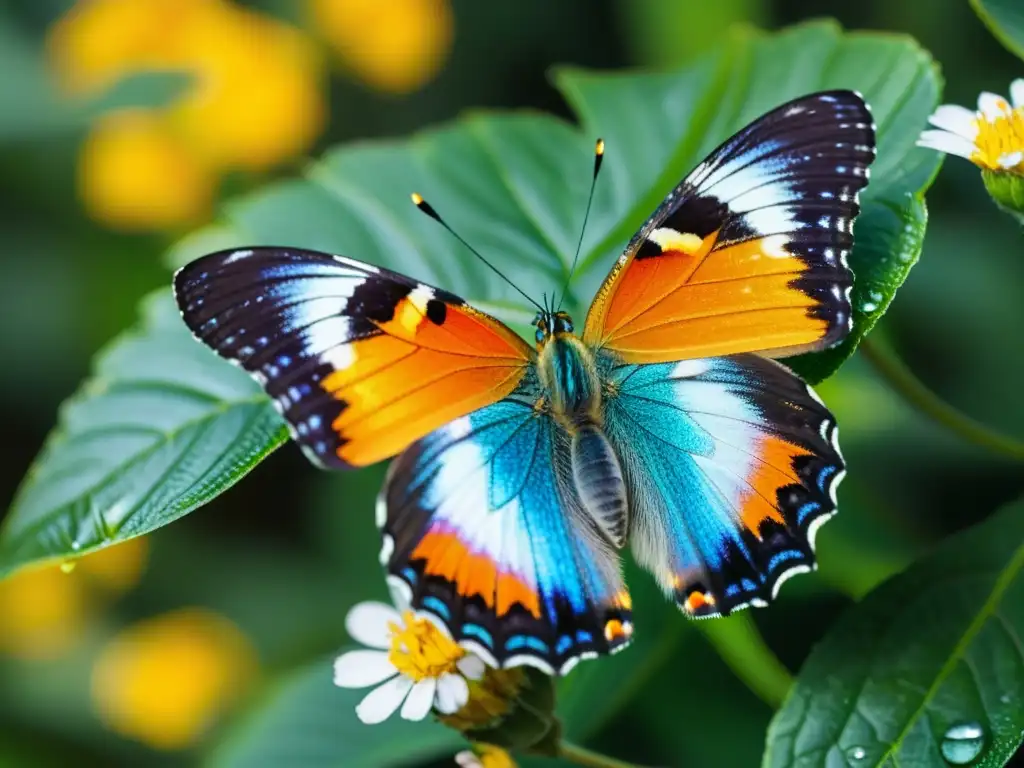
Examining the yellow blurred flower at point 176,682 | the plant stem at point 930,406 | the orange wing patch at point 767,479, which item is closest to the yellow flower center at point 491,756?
the orange wing patch at point 767,479

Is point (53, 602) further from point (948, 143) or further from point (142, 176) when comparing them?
point (948, 143)

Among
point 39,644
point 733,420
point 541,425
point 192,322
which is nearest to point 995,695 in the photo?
point 733,420

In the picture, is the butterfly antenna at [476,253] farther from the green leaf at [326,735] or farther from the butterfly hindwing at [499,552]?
the green leaf at [326,735]

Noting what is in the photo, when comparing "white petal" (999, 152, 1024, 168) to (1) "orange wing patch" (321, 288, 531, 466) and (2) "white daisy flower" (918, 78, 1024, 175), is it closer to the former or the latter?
(2) "white daisy flower" (918, 78, 1024, 175)

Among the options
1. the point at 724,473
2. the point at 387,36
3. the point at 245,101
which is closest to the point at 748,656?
the point at 724,473

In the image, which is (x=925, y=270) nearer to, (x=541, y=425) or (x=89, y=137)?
(x=541, y=425)

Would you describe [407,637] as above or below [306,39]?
below
